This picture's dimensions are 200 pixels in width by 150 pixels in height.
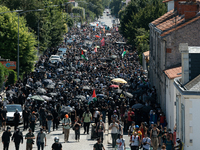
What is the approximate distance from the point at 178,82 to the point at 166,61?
945 cm

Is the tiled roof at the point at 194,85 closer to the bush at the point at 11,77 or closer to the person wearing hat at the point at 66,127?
the person wearing hat at the point at 66,127

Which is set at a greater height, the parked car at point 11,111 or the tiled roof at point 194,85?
the tiled roof at point 194,85

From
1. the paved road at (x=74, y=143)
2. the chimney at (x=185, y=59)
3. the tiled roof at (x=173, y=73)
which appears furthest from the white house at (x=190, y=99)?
the tiled roof at (x=173, y=73)

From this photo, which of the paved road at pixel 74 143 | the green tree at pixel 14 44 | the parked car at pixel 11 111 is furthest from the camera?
the green tree at pixel 14 44

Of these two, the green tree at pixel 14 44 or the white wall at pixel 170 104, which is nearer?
the white wall at pixel 170 104

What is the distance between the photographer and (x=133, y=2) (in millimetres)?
83688

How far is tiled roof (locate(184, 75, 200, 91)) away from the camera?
62.2 feet

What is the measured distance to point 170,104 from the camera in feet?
87.2

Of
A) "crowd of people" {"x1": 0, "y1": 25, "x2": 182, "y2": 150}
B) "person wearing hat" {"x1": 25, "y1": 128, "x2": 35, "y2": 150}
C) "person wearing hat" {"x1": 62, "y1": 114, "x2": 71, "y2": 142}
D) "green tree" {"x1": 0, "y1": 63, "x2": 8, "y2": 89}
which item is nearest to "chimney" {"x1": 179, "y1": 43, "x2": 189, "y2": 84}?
"crowd of people" {"x1": 0, "y1": 25, "x2": 182, "y2": 150}

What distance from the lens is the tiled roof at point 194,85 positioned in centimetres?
1895

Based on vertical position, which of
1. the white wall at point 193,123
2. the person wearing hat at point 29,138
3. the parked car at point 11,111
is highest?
the white wall at point 193,123

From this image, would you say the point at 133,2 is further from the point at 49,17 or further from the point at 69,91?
the point at 69,91

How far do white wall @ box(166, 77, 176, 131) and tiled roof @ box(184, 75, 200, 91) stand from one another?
5.28 meters

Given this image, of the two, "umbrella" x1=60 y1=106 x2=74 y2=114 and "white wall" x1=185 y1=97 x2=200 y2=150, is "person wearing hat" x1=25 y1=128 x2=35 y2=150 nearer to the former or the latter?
"white wall" x1=185 y1=97 x2=200 y2=150
